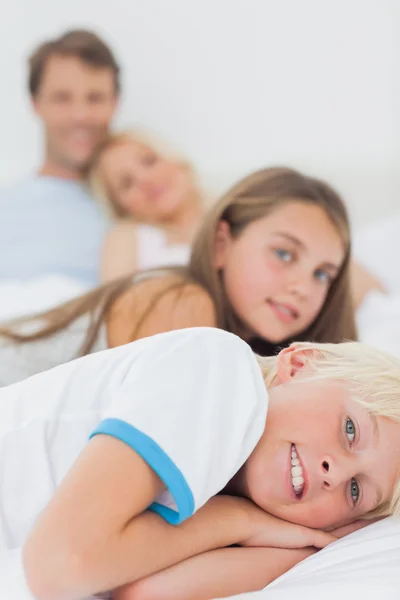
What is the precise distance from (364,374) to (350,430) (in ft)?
0.20

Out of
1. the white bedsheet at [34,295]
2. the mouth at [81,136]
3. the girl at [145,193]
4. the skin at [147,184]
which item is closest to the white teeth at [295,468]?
the white bedsheet at [34,295]

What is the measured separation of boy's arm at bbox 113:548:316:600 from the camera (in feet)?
1.95

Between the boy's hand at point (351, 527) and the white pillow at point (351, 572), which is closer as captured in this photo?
the white pillow at point (351, 572)

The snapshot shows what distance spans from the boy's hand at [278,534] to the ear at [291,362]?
0.13 meters

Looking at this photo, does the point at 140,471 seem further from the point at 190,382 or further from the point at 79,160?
the point at 79,160

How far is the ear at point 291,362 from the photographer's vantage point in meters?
0.74

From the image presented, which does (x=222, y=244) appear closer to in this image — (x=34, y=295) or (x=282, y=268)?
(x=282, y=268)

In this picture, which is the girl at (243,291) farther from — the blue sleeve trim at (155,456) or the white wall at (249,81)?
the white wall at (249,81)

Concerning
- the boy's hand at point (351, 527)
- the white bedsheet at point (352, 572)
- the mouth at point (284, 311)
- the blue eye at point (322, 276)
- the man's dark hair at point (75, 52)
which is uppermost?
the man's dark hair at point (75, 52)

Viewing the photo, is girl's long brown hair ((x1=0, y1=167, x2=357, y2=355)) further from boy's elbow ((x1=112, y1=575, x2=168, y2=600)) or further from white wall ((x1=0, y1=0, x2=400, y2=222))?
white wall ((x1=0, y1=0, x2=400, y2=222))

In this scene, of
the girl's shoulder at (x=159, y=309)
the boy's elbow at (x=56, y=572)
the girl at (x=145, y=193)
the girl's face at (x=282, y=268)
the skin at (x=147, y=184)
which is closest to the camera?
the boy's elbow at (x=56, y=572)

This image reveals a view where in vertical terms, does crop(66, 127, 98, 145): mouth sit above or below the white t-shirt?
above

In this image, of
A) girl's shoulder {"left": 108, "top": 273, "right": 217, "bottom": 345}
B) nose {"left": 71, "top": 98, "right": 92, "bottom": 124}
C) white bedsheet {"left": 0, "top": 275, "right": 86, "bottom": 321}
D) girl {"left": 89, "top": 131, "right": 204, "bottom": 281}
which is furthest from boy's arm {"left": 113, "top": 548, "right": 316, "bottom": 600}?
nose {"left": 71, "top": 98, "right": 92, "bottom": 124}

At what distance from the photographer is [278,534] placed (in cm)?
68
